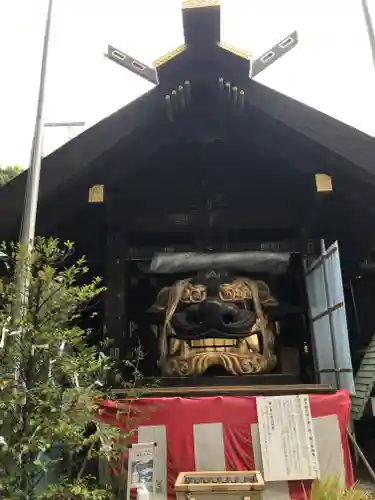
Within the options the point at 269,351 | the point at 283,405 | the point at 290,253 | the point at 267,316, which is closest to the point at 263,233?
the point at 290,253

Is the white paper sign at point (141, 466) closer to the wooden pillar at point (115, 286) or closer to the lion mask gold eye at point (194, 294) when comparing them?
A: the wooden pillar at point (115, 286)

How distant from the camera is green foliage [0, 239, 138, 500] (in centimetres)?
361

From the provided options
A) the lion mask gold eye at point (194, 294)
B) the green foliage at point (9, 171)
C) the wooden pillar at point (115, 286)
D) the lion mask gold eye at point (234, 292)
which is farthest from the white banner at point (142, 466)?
the green foliage at point (9, 171)

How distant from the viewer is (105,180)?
7.10 metres

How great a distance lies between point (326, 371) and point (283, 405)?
157 centimetres

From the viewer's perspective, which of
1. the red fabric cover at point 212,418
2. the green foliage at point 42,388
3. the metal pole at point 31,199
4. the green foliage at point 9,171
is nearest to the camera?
the green foliage at point 42,388

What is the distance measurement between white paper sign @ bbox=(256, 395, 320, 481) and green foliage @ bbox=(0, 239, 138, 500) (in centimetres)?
161

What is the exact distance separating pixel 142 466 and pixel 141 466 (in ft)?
0.03

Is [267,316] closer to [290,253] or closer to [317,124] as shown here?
[290,253]

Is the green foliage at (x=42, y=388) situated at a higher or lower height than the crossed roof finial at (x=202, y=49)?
lower

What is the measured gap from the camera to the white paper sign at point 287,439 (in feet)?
15.9

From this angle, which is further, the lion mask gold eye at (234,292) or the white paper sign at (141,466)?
the lion mask gold eye at (234,292)

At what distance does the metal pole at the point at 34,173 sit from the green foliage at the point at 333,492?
11.8 feet

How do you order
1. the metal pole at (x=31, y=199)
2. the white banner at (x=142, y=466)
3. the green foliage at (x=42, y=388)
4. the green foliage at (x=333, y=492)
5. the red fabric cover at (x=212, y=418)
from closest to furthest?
1. the green foliage at (x=42, y=388)
2. the metal pole at (x=31, y=199)
3. the green foliage at (x=333, y=492)
4. the white banner at (x=142, y=466)
5. the red fabric cover at (x=212, y=418)
